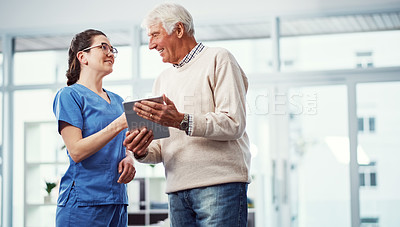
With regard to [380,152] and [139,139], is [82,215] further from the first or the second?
[380,152]

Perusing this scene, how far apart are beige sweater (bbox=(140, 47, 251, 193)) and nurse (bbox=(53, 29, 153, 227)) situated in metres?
0.25

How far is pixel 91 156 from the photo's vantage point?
6.28ft

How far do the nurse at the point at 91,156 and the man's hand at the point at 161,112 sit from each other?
9.8 inches

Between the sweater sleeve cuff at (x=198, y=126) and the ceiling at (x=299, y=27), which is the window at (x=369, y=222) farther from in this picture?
the sweater sleeve cuff at (x=198, y=126)

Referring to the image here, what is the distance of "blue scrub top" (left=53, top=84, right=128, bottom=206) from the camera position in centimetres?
188

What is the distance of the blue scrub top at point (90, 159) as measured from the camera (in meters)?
1.88

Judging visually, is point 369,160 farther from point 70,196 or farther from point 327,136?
point 70,196

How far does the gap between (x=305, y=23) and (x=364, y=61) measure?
0.68 m

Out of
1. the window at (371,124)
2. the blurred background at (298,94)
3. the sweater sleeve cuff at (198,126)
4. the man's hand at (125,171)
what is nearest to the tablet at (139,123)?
the sweater sleeve cuff at (198,126)

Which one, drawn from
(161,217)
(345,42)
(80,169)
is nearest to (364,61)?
(345,42)

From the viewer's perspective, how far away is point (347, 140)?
4.81 meters

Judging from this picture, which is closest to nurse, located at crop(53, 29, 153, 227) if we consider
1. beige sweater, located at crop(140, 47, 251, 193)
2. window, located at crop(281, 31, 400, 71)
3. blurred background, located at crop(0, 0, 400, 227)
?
beige sweater, located at crop(140, 47, 251, 193)

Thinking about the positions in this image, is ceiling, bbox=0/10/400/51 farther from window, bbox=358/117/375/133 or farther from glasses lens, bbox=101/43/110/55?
glasses lens, bbox=101/43/110/55

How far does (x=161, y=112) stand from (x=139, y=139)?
0.18 metres
